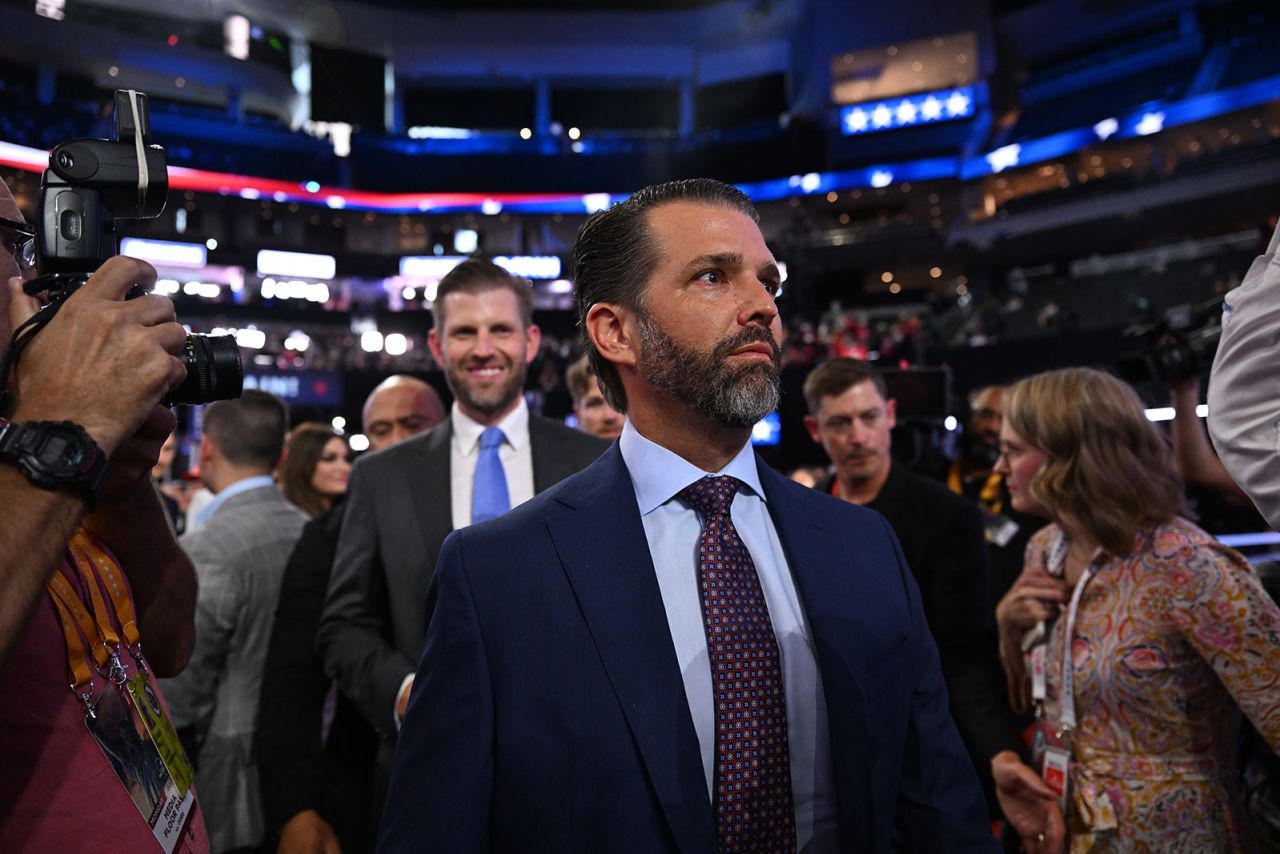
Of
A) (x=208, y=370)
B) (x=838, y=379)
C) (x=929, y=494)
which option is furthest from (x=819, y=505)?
(x=838, y=379)

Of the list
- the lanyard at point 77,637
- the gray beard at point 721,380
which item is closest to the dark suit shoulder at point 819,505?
the gray beard at point 721,380

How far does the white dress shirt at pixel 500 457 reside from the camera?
7.77 ft

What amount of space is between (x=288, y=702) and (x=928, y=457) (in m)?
Answer: 3.45

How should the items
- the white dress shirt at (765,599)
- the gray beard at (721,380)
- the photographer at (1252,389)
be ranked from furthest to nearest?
the gray beard at (721,380) < the white dress shirt at (765,599) < the photographer at (1252,389)

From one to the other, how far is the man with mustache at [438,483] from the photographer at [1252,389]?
152 centimetres

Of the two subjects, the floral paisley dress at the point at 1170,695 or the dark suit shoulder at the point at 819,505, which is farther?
the floral paisley dress at the point at 1170,695

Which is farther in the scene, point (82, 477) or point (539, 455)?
point (539, 455)

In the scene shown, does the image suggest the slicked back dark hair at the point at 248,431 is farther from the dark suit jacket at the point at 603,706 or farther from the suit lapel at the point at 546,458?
the dark suit jacket at the point at 603,706

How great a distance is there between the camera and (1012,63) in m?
22.3

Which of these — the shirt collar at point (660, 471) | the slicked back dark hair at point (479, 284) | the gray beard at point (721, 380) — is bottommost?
the shirt collar at point (660, 471)

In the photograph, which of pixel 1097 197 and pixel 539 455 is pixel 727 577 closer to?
pixel 539 455

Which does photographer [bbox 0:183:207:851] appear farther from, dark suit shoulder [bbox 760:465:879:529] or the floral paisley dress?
the floral paisley dress

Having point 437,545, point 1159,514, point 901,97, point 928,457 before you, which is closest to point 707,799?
point 437,545

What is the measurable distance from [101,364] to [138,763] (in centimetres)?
53
